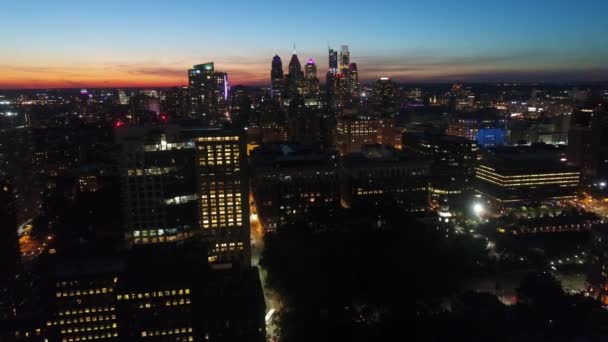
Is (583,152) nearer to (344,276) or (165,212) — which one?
(344,276)

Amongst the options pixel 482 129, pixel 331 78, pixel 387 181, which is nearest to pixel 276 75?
pixel 331 78

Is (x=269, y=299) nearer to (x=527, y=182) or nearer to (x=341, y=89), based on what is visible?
(x=527, y=182)

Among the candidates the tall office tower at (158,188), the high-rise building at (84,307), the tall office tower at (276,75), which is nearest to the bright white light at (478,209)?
the tall office tower at (158,188)

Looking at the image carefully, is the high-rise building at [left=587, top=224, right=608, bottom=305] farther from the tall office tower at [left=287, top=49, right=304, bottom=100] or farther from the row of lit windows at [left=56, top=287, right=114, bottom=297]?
the tall office tower at [left=287, top=49, right=304, bottom=100]

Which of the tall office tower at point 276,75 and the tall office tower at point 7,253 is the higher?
the tall office tower at point 276,75

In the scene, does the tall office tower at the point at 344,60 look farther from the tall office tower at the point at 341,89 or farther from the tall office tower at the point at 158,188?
the tall office tower at the point at 158,188

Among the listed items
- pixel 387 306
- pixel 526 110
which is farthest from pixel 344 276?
pixel 526 110

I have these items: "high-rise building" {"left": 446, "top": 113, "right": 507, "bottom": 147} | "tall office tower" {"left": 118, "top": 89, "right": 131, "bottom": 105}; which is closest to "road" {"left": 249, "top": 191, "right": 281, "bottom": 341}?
"high-rise building" {"left": 446, "top": 113, "right": 507, "bottom": 147}
